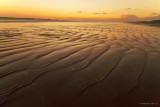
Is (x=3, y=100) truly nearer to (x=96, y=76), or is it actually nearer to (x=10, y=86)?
(x=10, y=86)

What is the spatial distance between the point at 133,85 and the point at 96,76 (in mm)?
564

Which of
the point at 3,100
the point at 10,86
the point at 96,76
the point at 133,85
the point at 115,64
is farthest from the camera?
the point at 115,64

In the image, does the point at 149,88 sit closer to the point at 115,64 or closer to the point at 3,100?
the point at 115,64

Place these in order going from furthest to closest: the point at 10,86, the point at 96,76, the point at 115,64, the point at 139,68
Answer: the point at 115,64, the point at 139,68, the point at 96,76, the point at 10,86

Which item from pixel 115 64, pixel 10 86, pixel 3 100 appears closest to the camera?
pixel 3 100

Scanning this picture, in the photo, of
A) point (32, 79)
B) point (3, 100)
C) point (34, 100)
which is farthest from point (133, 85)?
point (3, 100)

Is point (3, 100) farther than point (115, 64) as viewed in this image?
No

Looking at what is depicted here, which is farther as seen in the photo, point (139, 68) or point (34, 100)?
point (139, 68)

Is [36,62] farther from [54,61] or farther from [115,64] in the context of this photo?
[115,64]

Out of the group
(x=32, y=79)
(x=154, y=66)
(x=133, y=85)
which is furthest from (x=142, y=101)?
(x=32, y=79)

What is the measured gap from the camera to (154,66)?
217cm

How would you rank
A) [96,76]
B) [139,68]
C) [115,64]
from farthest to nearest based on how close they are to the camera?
[115,64]
[139,68]
[96,76]

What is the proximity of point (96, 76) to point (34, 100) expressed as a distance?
0.99m

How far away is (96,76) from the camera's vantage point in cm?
175
